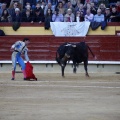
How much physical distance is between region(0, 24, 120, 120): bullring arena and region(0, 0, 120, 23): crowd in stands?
515 millimetres

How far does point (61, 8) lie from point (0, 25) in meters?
2.40

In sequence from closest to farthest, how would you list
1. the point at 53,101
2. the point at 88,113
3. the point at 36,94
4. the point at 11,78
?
the point at 88,113 → the point at 53,101 → the point at 36,94 → the point at 11,78

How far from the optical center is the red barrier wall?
74.2ft

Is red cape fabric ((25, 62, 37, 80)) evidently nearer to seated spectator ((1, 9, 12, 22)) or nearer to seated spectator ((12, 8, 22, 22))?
seated spectator ((12, 8, 22, 22))

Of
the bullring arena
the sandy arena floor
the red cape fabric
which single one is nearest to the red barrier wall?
the bullring arena

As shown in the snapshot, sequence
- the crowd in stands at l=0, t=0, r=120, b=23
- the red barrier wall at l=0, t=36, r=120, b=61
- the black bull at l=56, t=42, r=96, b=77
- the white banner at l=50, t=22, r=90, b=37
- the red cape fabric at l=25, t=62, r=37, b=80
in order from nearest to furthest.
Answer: the red cape fabric at l=25, t=62, r=37, b=80 < the black bull at l=56, t=42, r=96, b=77 < the crowd in stands at l=0, t=0, r=120, b=23 < the white banner at l=50, t=22, r=90, b=37 < the red barrier wall at l=0, t=36, r=120, b=61

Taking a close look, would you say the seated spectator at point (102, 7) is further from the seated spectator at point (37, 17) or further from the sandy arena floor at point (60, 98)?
the sandy arena floor at point (60, 98)

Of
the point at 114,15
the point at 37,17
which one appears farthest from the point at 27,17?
the point at 114,15

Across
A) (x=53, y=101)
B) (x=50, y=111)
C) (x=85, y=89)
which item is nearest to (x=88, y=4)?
(x=85, y=89)

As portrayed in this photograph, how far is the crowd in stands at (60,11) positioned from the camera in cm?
2150

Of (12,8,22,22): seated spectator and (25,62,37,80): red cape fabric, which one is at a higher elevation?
(12,8,22,22): seated spectator

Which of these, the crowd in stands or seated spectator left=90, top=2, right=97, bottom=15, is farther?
the crowd in stands

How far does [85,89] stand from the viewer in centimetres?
1559

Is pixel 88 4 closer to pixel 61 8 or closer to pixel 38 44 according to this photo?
pixel 61 8
